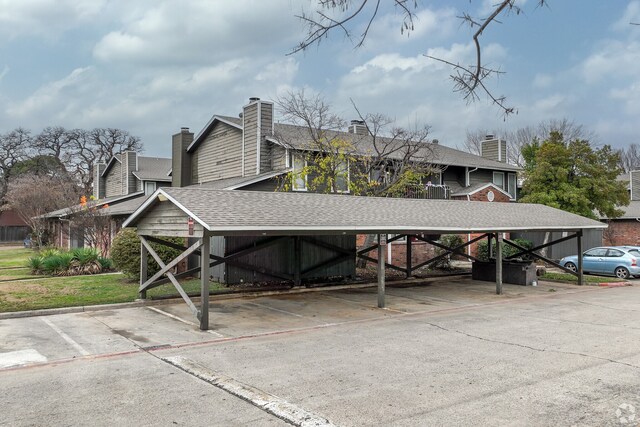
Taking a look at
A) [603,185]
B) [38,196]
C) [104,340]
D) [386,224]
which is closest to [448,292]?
[386,224]

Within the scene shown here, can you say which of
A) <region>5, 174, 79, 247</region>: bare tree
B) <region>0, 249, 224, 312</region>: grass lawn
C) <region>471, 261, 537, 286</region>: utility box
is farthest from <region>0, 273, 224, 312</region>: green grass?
<region>5, 174, 79, 247</region>: bare tree

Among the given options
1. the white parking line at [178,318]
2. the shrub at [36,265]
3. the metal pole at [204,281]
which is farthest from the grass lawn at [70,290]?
the metal pole at [204,281]

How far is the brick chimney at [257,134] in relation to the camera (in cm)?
2436

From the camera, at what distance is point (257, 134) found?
24.5 metres

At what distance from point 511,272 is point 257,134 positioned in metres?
12.6

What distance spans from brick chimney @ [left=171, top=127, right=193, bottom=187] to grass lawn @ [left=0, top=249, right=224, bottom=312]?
11.0 m

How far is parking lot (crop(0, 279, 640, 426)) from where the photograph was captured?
6.09 metres

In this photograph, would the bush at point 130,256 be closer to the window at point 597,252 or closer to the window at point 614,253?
the window at point 597,252

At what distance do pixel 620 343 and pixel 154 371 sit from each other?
8385mm

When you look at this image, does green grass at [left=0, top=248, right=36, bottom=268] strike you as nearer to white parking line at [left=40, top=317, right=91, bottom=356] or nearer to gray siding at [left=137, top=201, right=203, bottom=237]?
gray siding at [left=137, top=201, right=203, bottom=237]

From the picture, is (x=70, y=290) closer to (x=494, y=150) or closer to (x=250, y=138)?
(x=250, y=138)

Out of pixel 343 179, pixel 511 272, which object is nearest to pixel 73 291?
pixel 343 179

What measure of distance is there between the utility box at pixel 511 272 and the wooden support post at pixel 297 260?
7.99m

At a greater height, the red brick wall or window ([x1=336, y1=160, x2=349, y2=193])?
window ([x1=336, y1=160, x2=349, y2=193])
